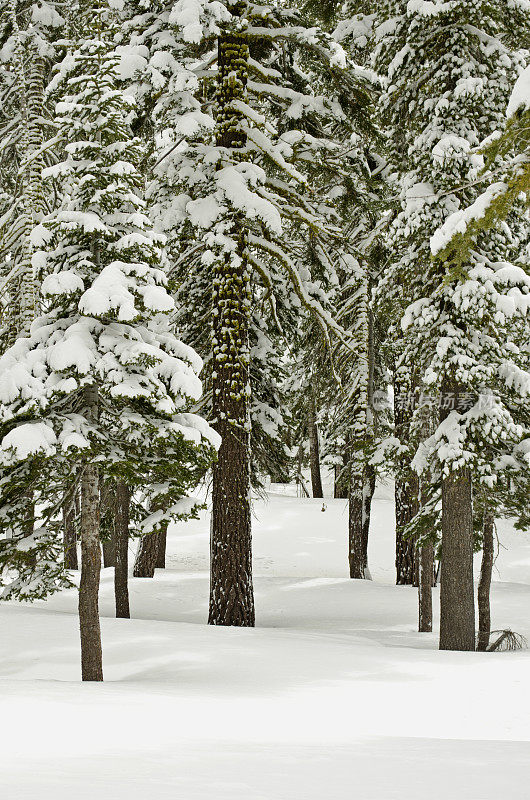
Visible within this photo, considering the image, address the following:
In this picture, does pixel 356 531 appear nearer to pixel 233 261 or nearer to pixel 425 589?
pixel 425 589

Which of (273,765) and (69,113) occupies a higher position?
(69,113)

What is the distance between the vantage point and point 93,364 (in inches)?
331

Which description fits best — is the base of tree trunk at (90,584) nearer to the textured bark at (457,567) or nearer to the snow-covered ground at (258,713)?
the snow-covered ground at (258,713)

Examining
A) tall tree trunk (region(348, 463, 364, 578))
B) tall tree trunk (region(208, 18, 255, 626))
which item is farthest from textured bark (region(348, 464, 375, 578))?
tall tree trunk (region(208, 18, 255, 626))

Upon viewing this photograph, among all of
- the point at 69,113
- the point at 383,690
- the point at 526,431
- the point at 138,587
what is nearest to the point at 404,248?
the point at 526,431

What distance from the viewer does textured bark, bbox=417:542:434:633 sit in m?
14.2

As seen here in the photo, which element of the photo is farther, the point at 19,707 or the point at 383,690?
the point at 383,690

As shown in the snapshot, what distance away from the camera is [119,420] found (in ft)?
28.7

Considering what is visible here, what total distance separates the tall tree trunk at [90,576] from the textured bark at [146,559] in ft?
38.4

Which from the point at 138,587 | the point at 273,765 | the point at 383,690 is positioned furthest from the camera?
the point at 138,587

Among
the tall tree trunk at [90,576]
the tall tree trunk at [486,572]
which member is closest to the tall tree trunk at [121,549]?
the tall tree trunk at [90,576]

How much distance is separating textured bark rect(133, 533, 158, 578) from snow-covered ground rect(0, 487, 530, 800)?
482 cm

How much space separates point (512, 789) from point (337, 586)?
47.0 feet

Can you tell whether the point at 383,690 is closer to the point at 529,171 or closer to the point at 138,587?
the point at 529,171
